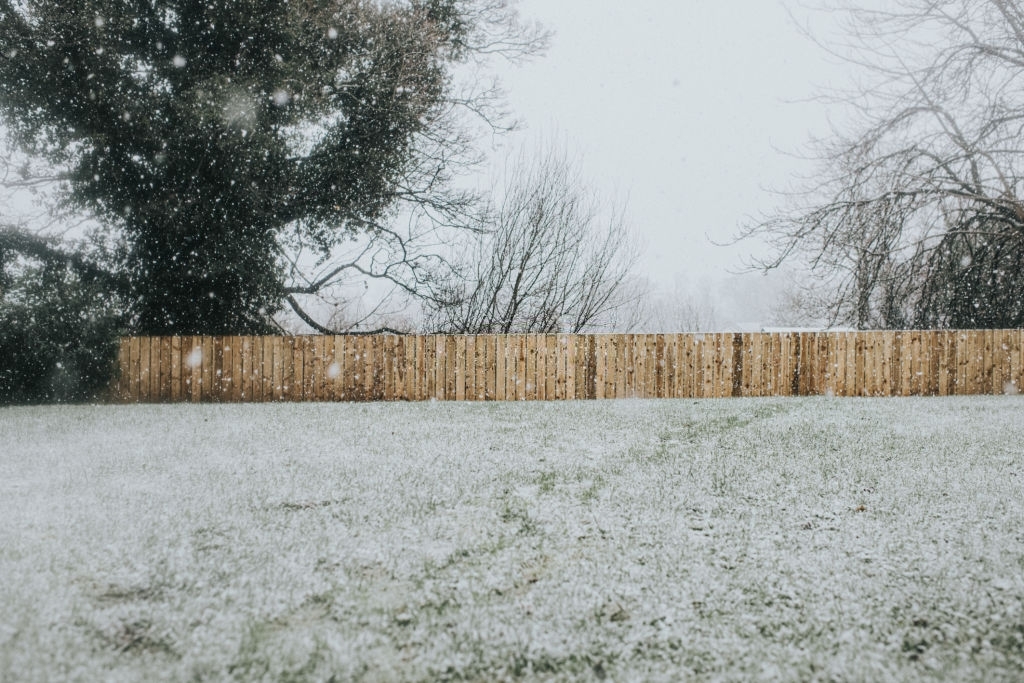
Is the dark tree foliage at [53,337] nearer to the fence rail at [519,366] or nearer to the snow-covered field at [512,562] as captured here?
the fence rail at [519,366]

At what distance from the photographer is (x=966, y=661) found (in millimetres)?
1960

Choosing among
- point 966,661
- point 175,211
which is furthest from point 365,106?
point 966,661

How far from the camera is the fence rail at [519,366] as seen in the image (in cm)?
1023

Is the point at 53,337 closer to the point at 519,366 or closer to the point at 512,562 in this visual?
the point at 519,366

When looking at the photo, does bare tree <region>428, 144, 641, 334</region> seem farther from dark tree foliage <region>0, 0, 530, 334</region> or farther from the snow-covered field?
the snow-covered field

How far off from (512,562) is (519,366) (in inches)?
308

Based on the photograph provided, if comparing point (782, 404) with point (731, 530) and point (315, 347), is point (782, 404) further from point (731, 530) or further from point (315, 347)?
point (315, 347)

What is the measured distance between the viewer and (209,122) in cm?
1004

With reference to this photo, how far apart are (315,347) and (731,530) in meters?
8.45

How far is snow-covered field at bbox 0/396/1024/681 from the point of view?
1.96 metres

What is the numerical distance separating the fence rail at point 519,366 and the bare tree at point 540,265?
8.77ft

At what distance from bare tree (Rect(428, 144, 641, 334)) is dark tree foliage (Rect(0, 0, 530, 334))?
2.71m

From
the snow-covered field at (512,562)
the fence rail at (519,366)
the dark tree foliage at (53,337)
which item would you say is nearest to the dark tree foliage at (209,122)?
the fence rail at (519,366)

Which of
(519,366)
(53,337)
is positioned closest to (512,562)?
(519,366)
